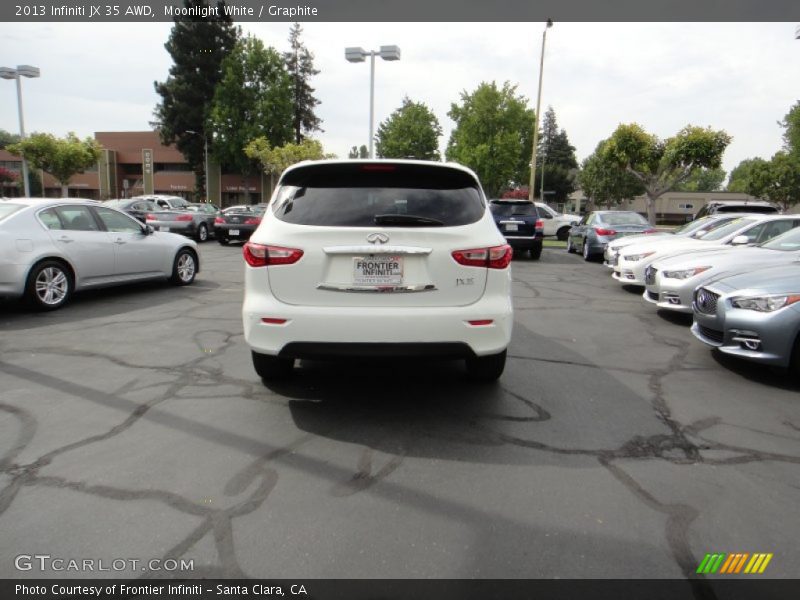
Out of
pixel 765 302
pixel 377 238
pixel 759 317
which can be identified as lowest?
pixel 759 317

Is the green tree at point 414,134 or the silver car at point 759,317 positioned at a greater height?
the green tree at point 414,134

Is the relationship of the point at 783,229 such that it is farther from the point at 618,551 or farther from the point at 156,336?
the point at 156,336

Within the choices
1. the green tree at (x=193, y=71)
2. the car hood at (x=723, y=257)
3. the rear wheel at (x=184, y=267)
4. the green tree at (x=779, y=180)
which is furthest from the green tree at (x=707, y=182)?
the rear wheel at (x=184, y=267)

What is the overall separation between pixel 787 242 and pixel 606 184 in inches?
2640

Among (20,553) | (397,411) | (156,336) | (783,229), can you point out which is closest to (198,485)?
(20,553)

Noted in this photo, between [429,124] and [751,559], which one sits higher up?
[429,124]

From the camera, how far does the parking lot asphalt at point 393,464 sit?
97.7 inches

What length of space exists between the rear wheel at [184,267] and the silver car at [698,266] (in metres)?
8.17

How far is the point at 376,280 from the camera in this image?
12.2 ft

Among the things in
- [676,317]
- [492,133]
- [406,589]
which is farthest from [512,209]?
[492,133]

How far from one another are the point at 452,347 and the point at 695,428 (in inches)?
74.8

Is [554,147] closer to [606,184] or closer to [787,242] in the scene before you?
[606,184]

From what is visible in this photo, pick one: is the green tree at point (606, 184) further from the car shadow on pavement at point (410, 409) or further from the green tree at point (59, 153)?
the car shadow on pavement at point (410, 409)

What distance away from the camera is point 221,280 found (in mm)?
11211
